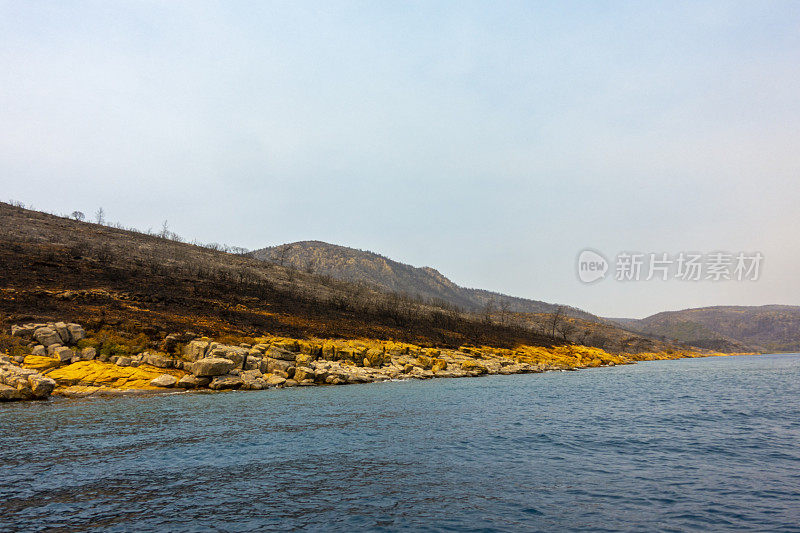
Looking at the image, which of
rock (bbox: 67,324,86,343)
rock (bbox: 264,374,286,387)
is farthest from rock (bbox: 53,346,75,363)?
rock (bbox: 264,374,286,387)

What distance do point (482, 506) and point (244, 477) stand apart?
7.79m

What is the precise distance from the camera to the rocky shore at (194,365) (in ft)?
105

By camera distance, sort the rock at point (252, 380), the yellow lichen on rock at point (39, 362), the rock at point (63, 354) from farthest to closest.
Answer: the rock at point (252, 380) < the rock at point (63, 354) < the yellow lichen on rock at point (39, 362)

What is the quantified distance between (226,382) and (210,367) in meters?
2.07

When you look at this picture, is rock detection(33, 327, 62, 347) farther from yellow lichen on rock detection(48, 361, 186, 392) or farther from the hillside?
yellow lichen on rock detection(48, 361, 186, 392)

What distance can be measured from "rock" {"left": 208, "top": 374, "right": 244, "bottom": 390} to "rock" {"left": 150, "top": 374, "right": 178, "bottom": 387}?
123 inches

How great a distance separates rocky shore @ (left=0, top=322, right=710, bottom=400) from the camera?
105 feet

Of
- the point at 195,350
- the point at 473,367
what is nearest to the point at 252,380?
the point at 195,350

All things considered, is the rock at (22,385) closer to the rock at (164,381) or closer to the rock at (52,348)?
the rock at (52,348)

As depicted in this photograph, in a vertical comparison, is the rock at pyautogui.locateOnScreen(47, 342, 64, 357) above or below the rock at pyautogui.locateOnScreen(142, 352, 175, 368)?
above

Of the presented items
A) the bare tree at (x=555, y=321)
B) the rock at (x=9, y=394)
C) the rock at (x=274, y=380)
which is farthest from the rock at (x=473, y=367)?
the bare tree at (x=555, y=321)

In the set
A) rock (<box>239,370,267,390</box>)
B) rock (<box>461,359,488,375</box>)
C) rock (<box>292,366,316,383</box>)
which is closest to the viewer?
rock (<box>239,370,267,390</box>)

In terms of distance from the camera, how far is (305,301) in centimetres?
8994

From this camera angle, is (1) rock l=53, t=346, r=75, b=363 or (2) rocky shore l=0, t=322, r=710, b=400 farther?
(1) rock l=53, t=346, r=75, b=363
